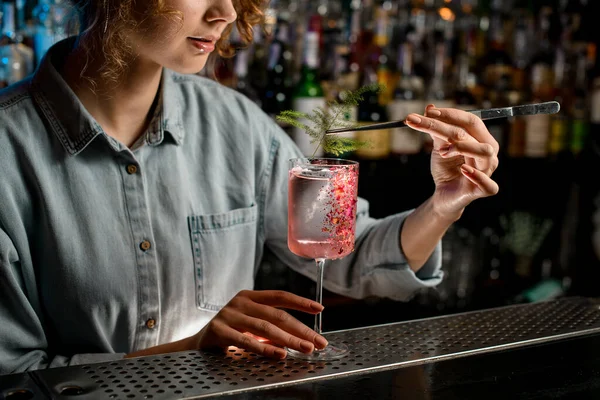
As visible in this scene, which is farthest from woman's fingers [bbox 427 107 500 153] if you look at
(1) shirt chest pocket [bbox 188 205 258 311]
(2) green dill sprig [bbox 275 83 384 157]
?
(1) shirt chest pocket [bbox 188 205 258 311]

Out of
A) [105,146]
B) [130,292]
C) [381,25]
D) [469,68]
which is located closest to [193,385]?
[130,292]

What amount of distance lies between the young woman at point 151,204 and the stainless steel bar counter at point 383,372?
74mm

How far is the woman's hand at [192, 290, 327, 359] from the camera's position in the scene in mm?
1161

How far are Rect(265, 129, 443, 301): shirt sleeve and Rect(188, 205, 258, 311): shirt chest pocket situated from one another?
7 cm

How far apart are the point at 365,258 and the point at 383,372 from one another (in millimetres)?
497

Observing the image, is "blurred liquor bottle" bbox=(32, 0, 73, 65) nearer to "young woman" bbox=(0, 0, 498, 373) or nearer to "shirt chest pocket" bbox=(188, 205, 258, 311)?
"young woman" bbox=(0, 0, 498, 373)

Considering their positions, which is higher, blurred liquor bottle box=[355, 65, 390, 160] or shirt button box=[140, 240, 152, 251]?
blurred liquor bottle box=[355, 65, 390, 160]

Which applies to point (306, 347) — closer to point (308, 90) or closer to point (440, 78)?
point (308, 90)

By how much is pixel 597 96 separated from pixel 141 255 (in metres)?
2.08

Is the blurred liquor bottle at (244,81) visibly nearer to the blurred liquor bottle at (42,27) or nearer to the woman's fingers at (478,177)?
the blurred liquor bottle at (42,27)

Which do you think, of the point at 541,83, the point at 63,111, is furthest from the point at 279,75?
the point at 63,111

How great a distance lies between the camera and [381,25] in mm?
2740

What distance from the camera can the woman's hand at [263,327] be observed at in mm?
1161

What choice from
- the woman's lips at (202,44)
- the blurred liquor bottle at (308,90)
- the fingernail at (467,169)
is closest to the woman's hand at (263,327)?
the fingernail at (467,169)
